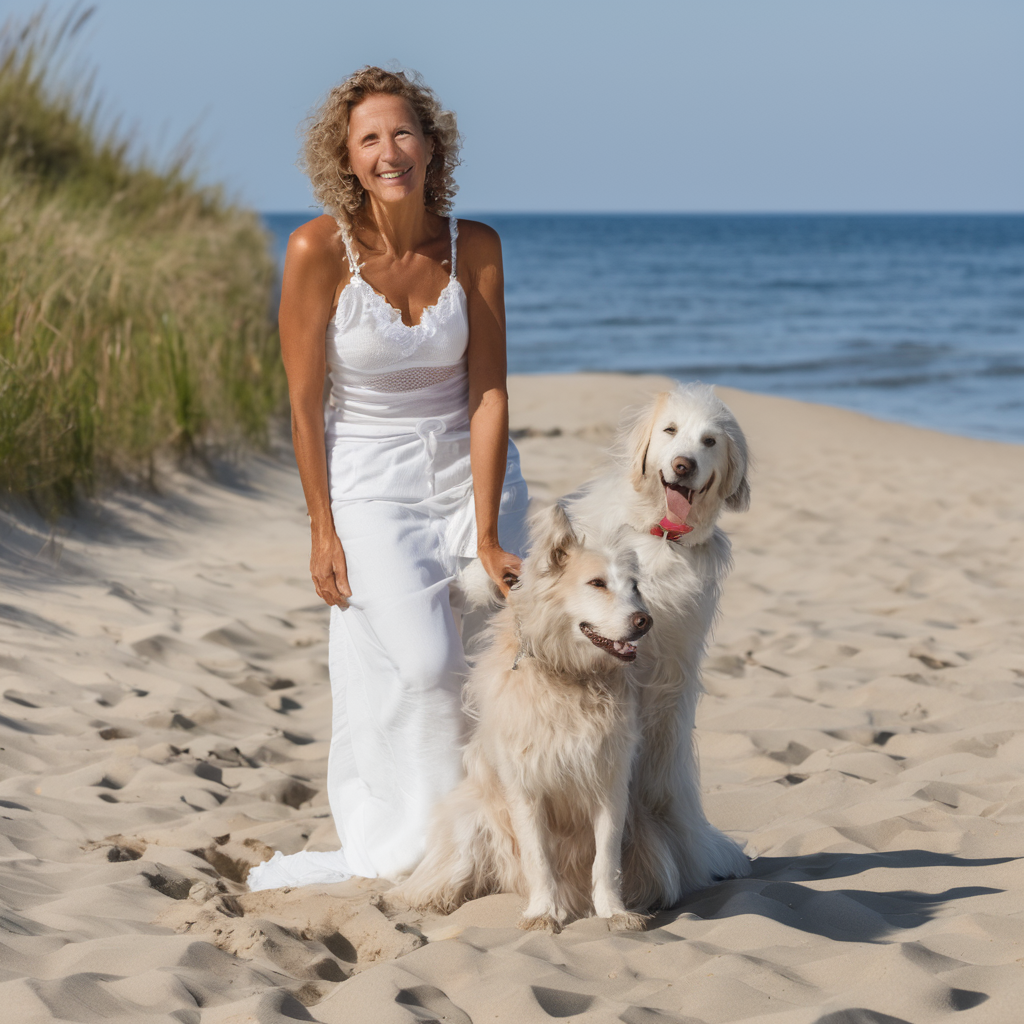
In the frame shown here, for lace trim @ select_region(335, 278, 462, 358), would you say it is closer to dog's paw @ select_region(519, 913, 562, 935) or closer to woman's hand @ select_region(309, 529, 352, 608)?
woman's hand @ select_region(309, 529, 352, 608)

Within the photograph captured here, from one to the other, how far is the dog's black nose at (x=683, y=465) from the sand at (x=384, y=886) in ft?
1.89

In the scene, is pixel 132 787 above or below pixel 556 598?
below

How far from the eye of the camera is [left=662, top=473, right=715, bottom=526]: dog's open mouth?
317 centimetres

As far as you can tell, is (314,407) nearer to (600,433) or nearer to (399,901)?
(399,901)

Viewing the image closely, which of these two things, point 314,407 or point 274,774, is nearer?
point 314,407

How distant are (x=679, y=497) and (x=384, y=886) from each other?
1419 mm

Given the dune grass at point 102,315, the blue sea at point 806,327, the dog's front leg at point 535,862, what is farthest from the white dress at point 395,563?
the blue sea at point 806,327

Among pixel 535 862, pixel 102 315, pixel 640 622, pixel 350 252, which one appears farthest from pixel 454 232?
pixel 102 315

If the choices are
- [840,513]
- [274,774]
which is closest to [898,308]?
[840,513]

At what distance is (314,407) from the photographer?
360cm

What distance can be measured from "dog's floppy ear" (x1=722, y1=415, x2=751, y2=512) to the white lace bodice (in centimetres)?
92

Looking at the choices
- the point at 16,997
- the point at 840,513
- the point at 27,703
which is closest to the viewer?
the point at 16,997

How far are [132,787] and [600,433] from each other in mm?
9395

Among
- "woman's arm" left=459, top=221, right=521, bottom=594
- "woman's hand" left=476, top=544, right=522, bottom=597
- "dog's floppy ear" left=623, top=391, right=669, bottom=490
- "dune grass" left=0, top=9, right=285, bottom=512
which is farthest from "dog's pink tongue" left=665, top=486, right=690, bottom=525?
"dune grass" left=0, top=9, right=285, bottom=512
